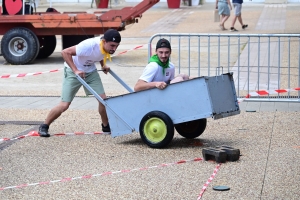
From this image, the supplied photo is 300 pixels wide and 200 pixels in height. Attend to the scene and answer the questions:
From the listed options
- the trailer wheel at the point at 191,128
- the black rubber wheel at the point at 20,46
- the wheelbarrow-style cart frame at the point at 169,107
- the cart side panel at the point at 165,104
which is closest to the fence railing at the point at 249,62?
the trailer wheel at the point at 191,128

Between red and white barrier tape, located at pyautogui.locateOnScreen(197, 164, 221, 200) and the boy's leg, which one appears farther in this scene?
the boy's leg

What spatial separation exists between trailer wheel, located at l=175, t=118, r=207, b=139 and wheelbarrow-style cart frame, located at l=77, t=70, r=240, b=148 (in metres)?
0.01

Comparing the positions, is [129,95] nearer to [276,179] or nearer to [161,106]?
[161,106]

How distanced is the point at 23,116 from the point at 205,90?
3472 millimetres

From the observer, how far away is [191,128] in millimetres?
7977

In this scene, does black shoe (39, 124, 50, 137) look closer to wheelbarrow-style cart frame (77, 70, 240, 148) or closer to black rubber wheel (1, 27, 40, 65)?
wheelbarrow-style cart frame (77, 70, 240, 148)

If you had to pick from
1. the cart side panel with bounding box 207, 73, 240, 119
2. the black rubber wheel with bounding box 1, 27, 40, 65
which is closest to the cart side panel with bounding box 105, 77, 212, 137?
the cart side panel with bounding box 207, 73, 240, 119

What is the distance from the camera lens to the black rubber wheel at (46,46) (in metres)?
17.2

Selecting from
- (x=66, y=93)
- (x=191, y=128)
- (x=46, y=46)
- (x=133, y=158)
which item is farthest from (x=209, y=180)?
(x=46, y=46)

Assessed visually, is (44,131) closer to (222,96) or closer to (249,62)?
(222,96)

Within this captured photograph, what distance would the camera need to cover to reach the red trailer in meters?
15.3

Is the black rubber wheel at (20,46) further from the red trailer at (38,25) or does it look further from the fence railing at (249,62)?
the fence railing at (249,62)

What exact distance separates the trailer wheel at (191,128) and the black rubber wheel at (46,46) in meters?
9.62

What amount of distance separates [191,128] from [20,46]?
883cm
